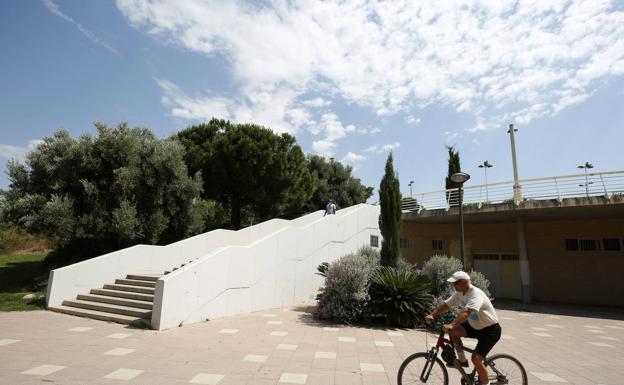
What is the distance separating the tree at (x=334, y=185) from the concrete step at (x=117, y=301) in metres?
19.1

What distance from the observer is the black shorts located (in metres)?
3.72

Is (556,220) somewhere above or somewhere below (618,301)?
above

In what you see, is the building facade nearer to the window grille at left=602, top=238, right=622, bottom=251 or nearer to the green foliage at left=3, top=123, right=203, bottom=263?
the window grille at left=602, top=238, right=622, bottom=251

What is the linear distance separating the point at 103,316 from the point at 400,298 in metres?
6.96

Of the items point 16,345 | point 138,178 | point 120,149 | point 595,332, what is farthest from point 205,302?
point 595,332

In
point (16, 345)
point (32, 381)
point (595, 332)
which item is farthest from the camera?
point (595, 332)

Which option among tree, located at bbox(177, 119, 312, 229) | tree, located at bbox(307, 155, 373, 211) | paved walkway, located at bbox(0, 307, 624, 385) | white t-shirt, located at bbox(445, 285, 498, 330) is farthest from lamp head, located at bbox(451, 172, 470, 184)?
tree, located at bbox(307, 155, 373, 211)

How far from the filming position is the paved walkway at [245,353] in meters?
4.43

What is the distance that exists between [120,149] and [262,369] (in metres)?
10.6

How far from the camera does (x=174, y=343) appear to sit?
593 centimetres

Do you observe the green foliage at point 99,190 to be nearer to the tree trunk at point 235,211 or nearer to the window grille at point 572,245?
the tree trunk at point 235,211

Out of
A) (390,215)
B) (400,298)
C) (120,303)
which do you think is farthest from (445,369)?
(120,303)

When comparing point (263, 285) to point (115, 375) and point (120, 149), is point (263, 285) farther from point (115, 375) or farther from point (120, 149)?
point (120, 149)

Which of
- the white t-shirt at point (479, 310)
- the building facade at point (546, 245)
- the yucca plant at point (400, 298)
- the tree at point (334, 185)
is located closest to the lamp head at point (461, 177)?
the yucca plant at point (400, 298)
